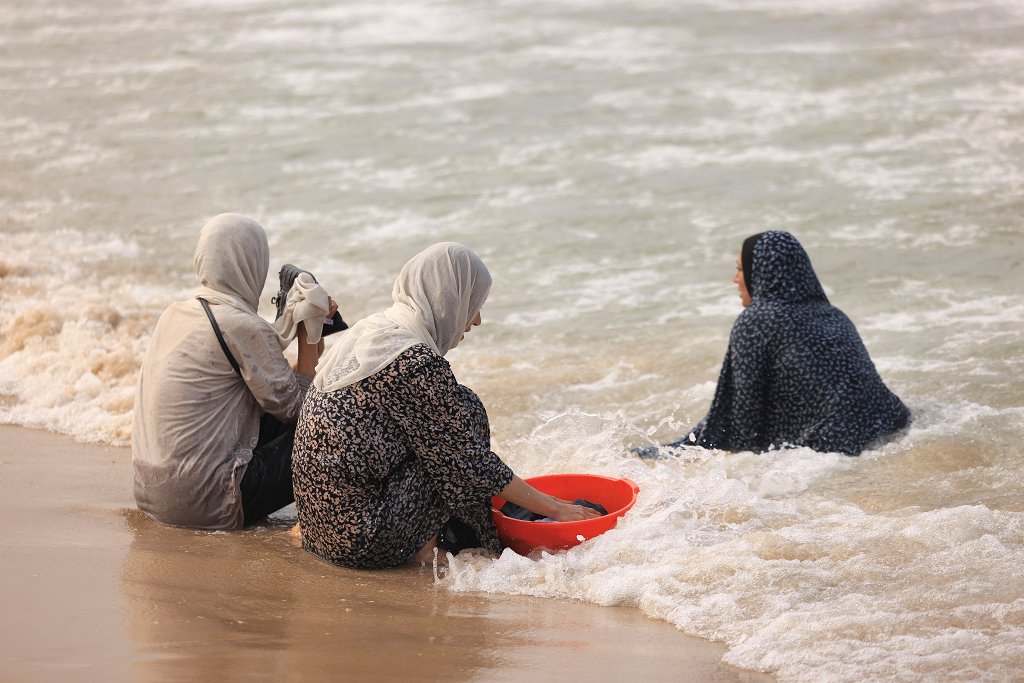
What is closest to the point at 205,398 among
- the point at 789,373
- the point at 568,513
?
the point at 568,513

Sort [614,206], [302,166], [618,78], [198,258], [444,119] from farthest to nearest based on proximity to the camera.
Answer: [618,78]
[444,119]
[302,166]
[614,206]
[198,258]

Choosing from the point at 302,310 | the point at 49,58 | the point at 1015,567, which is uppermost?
the point at 49,58

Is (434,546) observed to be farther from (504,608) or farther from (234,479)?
(234,479)

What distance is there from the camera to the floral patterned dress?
4.00 metres

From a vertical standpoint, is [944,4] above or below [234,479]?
above

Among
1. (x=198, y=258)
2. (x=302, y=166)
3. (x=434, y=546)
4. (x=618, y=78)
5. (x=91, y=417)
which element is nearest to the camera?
(x=434, y=546)

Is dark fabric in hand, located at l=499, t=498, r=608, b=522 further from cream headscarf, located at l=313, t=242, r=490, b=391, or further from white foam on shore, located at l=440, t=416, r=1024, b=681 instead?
cream headscarf, located at l=313, t=242, r=490, b=391

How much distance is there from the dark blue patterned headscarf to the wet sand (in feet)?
6.69

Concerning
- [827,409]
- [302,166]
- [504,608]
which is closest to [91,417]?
[504,608]

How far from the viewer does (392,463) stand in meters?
4.11

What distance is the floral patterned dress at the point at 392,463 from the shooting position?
400 centimetres

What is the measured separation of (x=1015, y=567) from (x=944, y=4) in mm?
16082

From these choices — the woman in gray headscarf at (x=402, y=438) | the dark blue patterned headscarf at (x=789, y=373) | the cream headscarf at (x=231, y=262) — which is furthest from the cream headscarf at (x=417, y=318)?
the dark blue patterned headscarf at (x=789, y=373)

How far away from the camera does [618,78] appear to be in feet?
51.2
